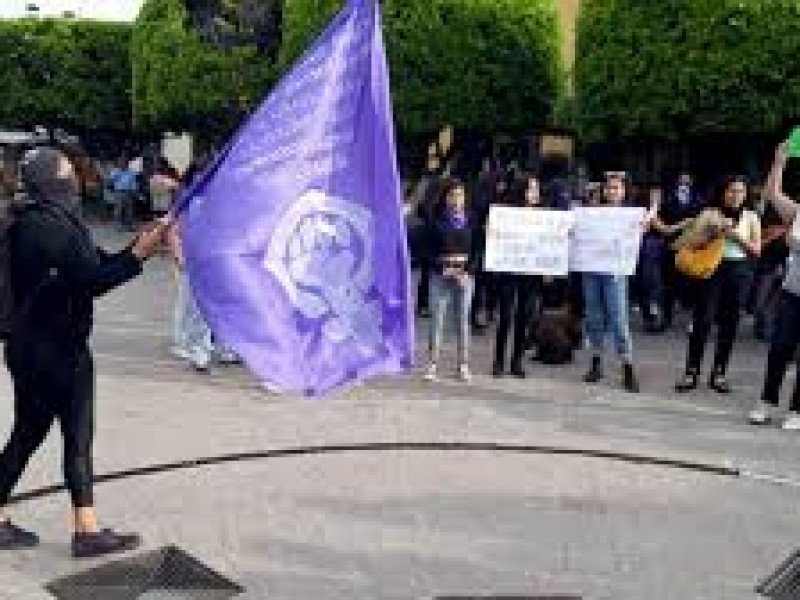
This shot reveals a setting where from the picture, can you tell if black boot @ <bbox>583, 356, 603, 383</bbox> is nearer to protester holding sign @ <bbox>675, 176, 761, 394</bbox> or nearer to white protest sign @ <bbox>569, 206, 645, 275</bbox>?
protester holding sign @ <bbox>675, 176, 761, 394</bbox>

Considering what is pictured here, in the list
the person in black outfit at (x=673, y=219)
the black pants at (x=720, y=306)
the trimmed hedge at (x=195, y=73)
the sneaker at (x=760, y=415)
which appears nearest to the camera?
the sneaker at (x=760, y=415)

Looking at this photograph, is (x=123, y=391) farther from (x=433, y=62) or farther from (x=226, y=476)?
(x=433, y=62)

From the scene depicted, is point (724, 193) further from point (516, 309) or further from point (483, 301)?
point (483, 301)

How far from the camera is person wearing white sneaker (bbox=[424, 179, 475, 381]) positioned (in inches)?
402

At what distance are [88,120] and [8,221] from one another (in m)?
25.3

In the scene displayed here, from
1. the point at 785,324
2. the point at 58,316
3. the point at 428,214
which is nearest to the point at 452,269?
the point at 428,214

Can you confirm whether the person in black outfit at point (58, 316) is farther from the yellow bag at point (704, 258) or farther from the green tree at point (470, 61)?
the green tree at point (470, 61)

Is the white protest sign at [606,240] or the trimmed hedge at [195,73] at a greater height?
the trimmed hedge at [195,73]

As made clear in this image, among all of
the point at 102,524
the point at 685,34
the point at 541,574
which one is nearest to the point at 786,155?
the point at 541,574

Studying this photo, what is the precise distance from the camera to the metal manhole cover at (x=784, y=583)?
5777 millimetres

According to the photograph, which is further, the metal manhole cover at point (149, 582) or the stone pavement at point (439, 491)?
the stone pavement at point (439, 491)

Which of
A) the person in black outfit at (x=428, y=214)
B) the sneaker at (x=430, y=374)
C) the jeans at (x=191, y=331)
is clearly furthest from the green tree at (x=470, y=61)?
the sneaker at (x=430, y=374)

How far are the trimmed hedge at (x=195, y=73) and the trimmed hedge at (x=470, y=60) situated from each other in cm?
510

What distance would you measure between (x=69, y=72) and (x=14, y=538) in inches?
994
